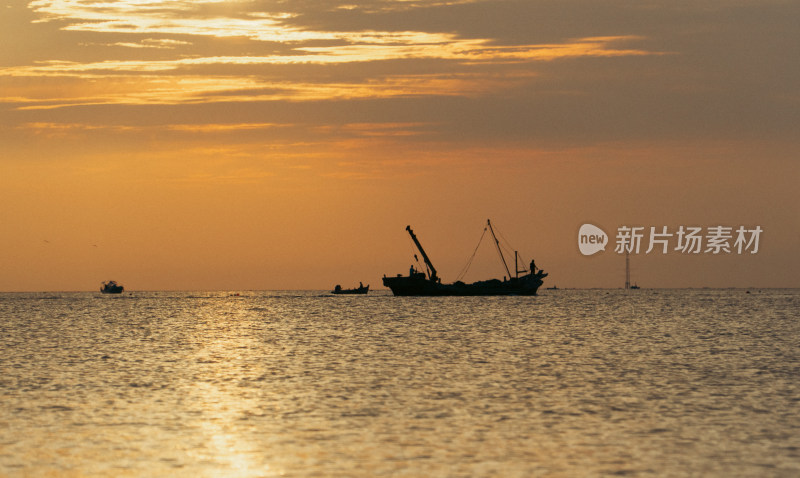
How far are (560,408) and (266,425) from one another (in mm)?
12640

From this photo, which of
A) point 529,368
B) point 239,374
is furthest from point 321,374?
point 529,368

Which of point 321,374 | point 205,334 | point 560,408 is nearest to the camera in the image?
point 560,408

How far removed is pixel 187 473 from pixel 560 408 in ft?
63.5

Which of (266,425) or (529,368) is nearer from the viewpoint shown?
(266,425)

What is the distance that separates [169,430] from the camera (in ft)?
125

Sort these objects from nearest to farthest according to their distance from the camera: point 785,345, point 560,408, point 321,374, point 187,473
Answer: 1. point 187,473
2. point 560,408
3. point 321,374
4. point 785,345

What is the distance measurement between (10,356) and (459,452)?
190 ft

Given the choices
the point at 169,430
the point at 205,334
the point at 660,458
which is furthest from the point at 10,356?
the point at 660,458

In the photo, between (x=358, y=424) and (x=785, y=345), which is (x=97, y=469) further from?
(x=785, y=345)

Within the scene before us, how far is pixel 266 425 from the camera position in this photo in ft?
129

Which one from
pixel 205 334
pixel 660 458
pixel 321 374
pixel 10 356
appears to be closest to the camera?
pixel 660 458

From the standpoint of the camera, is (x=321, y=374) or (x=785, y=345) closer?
(x=321, y=374)

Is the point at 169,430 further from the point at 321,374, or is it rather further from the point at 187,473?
the point at 321,374

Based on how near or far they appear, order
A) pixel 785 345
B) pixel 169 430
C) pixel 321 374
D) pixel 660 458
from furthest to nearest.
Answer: pixel 785 345, pixel 321 374, pixel 169 430, pixel 660 458
